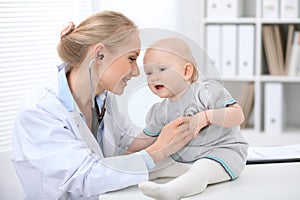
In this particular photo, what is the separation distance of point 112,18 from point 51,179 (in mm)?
487

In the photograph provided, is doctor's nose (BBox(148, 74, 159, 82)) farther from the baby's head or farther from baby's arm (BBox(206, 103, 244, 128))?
baby's arm (BBox(206, 103, 244, 128))

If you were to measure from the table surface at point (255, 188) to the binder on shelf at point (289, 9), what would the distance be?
2.06 metres

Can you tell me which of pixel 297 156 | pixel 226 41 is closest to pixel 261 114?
pixel 226 41

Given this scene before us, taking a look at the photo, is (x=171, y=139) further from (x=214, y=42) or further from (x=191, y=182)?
(x=214, y=42)

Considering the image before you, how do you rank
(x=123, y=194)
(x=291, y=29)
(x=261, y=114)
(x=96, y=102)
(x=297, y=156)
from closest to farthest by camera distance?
(x=123, y=194) < (x=96, y=102) < (x=297, y=156) < (x=291, y=29) < (x=261, y=114)

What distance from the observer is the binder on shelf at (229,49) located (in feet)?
12.2

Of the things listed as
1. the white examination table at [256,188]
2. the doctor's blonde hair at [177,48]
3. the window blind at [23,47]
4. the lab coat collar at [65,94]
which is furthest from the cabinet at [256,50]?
the doctor's blonde hair at [177,48]

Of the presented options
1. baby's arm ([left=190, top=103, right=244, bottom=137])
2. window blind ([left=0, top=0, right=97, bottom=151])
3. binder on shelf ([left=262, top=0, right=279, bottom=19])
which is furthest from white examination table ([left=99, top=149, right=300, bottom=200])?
binder on shelf ([left=262, top=0, right=279, bottom=19])

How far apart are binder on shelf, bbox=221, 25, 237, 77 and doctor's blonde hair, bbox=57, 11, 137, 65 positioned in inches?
85.2

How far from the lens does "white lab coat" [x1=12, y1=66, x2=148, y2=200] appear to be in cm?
153

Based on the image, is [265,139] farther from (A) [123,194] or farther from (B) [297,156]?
(A) [123,194]

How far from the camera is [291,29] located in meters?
3.63

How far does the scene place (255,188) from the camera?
1.55 m

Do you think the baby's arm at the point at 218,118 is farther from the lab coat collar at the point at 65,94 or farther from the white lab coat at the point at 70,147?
the lab coat collar at the point at 65,94
